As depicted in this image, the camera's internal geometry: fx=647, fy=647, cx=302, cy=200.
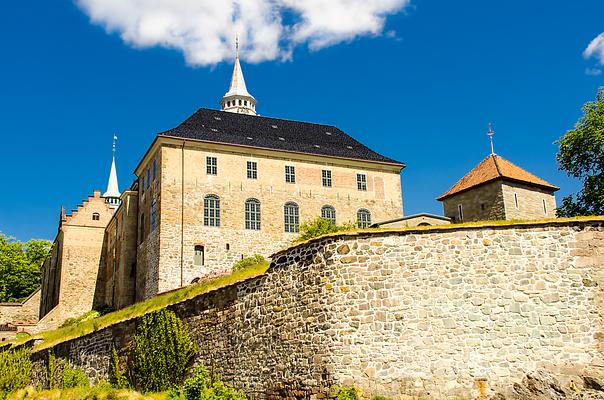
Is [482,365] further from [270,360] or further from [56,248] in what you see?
[56,248]

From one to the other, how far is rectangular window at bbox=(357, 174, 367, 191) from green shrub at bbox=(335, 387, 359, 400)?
91.4 ft

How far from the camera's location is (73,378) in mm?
27188

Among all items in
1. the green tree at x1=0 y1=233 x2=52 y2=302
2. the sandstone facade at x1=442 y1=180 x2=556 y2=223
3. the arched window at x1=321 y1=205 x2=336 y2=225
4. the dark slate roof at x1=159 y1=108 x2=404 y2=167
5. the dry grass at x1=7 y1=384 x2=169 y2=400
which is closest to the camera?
the dry grass at x1=7 y1=384 x2=169 y2=400

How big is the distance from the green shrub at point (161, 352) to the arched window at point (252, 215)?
16769 millimetres

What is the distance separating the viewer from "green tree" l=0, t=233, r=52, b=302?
6675cm

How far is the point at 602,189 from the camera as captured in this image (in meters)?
31.8

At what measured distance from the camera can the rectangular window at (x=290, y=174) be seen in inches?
1677

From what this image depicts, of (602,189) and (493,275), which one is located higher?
(602,189)

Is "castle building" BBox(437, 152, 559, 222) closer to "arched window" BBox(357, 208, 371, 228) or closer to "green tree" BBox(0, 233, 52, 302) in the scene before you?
"arched window" BBox(357, 208, 371, 228)

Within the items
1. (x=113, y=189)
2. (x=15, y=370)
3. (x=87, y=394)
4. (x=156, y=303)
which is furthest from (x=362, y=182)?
(x=113, y=189)

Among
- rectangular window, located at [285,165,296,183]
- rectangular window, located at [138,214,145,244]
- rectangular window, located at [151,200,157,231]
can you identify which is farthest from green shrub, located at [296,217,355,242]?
rectangular window, located at [138,214,145,244]

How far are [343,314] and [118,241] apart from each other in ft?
107

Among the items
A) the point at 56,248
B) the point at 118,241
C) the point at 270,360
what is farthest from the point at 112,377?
the point at 56,248

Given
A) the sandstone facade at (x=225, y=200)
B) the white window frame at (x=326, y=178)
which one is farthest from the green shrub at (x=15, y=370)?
the white window frame at (x=326, y=178)
